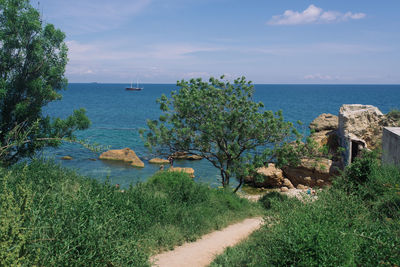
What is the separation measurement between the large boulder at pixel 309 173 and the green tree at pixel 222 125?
827cm

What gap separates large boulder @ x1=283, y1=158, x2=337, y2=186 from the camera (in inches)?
949

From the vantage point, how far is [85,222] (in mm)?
6055

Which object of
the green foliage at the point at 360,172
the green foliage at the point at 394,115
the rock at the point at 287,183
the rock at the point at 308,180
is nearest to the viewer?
the green foliage at the point at 360,172

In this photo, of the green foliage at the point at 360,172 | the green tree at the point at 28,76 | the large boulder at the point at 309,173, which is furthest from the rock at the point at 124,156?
the green foliage at the point at 360,172

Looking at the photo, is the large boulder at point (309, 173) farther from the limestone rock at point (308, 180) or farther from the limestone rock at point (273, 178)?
the limestone rock at point (273, 178)

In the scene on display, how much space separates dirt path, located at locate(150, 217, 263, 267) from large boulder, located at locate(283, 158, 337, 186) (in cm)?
1415

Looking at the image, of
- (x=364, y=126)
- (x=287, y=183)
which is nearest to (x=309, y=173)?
(x=287, y=183)

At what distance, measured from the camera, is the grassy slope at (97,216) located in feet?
17.3

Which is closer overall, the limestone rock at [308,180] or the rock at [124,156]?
the limestone rock at [308,180]

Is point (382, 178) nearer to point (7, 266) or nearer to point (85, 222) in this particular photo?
point (85, 222)

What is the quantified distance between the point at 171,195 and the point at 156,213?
1.75m

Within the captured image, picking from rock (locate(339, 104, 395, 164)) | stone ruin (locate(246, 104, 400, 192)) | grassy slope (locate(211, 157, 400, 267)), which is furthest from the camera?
rock (locate(339, 104, 395, 164))

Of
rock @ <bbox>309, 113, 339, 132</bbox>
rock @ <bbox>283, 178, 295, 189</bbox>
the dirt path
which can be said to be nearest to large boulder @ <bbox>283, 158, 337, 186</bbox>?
rock @ <bbox>283, 178, 295, 189</bbox>

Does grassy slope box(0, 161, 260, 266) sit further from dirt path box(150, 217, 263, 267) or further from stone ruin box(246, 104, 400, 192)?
stone ruin box(246, 104, 400, 192)
